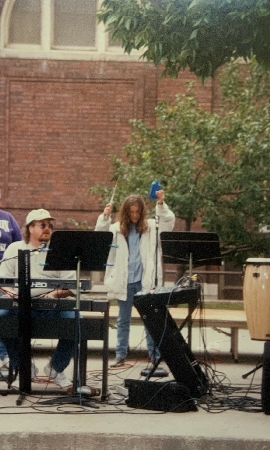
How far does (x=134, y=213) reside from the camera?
1130 cm

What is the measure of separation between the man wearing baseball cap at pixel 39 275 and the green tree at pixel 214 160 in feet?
23.0

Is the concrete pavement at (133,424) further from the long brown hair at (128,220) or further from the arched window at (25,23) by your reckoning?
the arched window at (25,23)

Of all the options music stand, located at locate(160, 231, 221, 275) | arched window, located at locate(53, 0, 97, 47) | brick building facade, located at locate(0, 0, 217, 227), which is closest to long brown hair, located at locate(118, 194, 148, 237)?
music stand, located at locate(160, 231, 221, 275)

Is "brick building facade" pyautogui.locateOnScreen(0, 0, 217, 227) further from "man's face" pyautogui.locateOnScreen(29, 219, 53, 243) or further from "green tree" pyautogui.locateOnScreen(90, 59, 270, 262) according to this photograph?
"man's face" pyautogui.locateOnScreen(29, 219, 53, 243)

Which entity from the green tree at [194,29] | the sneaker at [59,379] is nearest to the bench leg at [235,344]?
the sneaker at [59,379]

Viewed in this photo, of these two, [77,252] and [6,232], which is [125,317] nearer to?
[6,232]

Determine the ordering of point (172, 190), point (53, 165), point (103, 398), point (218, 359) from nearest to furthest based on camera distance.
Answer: point (103, 398) < point (218, 359) < point (172, 190) < point (53, 165)

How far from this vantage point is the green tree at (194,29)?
380 inches

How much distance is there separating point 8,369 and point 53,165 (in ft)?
39.5

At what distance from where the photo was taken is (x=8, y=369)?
988 centimetres

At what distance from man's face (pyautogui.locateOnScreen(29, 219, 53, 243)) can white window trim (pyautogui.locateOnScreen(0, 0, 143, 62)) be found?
40.9 ft

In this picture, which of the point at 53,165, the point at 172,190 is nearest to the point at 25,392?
the point at 172,190

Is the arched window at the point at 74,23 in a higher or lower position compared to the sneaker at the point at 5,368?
higher

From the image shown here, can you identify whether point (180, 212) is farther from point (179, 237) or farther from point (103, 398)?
point (103, 398)
